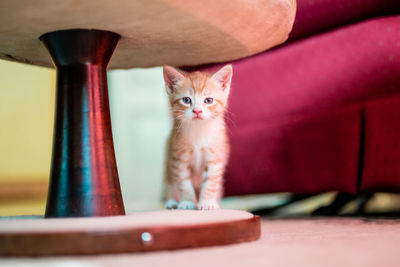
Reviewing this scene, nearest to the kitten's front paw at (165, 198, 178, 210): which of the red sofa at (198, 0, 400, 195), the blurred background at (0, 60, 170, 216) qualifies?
the red sofa at (198, 0, 400, 195)

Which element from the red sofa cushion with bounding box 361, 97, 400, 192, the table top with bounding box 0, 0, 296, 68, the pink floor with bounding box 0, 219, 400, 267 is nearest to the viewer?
the pink floor with bounding box 0, 219, 400, 267

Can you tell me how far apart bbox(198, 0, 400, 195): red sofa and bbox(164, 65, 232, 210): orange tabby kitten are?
0.20m

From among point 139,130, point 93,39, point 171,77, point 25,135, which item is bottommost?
point 93,39

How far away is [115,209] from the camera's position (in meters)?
0.92

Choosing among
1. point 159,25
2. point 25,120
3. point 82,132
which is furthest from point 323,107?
point 25,120

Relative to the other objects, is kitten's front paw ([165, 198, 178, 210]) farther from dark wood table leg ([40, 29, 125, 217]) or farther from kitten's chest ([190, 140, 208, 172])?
dark wood table leg ([40, 29, 125, 217])

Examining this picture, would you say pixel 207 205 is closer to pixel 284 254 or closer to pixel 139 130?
pixel 284 254

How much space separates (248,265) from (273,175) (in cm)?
84

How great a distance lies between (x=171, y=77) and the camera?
1367 millimetres

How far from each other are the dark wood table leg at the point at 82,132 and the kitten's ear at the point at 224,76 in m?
0.47

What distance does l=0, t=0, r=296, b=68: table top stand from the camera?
821 mm

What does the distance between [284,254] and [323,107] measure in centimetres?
71

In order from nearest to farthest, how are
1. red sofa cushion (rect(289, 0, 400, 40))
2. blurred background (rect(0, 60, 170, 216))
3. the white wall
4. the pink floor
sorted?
the pink floor < red sofa cushion (rect(289, 0, 400, 40)) < blurred background (rect(0, 60, 170, 216)) < the white wall

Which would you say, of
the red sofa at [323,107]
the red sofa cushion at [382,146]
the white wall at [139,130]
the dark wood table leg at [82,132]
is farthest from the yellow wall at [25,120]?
the red sofa cushion at [382,146]
